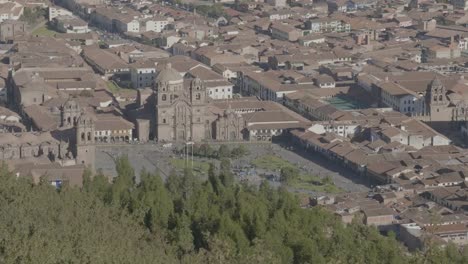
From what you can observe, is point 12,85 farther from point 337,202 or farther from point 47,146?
point 337,202

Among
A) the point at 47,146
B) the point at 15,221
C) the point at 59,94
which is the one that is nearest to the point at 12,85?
the point at 59,94

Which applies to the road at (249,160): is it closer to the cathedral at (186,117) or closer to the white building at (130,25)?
the cathedral at (186,117)

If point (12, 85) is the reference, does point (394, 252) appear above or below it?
above

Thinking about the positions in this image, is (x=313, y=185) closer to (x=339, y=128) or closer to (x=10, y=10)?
(x=339, y=128)

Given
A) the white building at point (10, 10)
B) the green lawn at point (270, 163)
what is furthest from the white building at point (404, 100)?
the white building at point (10, 10)

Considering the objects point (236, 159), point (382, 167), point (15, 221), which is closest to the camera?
Answer: point (15, 221)

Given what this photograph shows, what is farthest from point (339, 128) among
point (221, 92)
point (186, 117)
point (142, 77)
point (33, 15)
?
point (33, 15)
